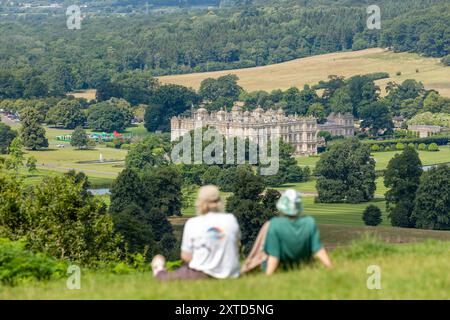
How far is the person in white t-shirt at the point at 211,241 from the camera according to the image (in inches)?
702

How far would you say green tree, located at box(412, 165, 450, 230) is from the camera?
80.4 meters

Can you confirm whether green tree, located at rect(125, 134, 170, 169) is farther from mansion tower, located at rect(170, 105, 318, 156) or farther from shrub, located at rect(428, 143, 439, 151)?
shrub, located at rect(428, 143, 439, 151)

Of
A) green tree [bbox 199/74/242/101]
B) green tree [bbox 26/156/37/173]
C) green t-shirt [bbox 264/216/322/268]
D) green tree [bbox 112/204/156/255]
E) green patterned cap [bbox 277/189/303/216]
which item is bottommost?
green tree [bbox 112/204/156/255]

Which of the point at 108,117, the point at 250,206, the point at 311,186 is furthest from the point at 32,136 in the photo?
the point at 250,206

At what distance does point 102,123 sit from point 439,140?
124 feet

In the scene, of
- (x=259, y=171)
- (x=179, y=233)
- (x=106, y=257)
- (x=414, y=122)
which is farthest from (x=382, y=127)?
(x=106, y=257)

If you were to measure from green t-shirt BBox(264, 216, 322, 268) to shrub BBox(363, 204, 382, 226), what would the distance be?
203 ft

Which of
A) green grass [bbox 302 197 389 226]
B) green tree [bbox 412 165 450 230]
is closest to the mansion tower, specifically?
green grass [bbox 302 197 389 226]

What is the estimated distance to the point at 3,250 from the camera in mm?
20750

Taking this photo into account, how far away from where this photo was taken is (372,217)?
264 ft

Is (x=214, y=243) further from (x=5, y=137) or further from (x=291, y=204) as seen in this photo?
(x=5, y=137)

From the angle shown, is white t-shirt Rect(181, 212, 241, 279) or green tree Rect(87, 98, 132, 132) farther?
green tree Rect(87, 98, 132, 132)

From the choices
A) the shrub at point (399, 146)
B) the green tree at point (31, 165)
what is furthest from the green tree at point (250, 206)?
the shrub at point (399, 146)

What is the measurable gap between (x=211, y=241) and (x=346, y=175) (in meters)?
83.4
